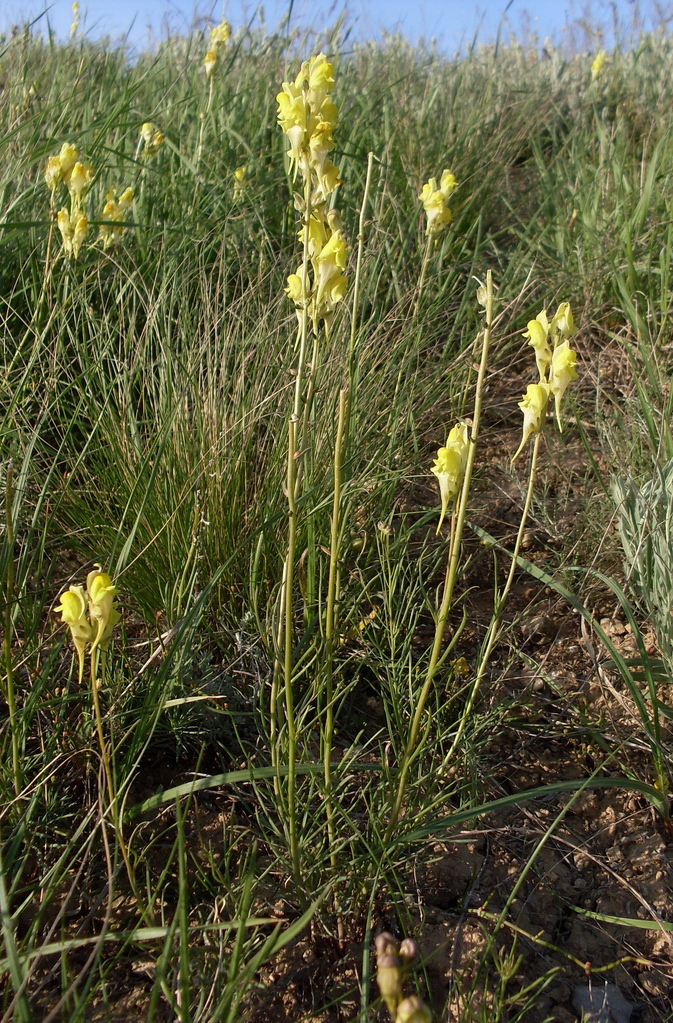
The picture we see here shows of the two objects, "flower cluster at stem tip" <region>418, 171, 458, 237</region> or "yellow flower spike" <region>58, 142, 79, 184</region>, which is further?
"flower cluster at stem tip" <region>418, 171, 458, 237</region>

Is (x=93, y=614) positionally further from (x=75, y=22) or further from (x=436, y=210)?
(x=75, y=22)

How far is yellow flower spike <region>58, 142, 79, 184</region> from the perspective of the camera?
1.85m

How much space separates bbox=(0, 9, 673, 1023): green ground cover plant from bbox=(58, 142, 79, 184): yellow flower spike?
10 mm

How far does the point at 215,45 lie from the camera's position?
2.83 meters

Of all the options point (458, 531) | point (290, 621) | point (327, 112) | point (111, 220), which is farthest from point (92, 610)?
point (111, 220)

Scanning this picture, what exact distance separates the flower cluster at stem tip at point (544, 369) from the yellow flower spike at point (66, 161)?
1358 mm

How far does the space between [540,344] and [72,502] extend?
1.11m

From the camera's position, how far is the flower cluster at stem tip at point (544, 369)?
1040 millimetres

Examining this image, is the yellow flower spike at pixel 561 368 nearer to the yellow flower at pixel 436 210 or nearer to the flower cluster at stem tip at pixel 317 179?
the flower cluster at stem tip at pixel 317 179

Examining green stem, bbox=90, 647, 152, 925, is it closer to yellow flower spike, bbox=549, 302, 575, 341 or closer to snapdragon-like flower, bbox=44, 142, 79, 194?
yellow flower spike, bbox=549, 302, 575, 341

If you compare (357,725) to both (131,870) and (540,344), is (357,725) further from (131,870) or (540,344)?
(540,344)

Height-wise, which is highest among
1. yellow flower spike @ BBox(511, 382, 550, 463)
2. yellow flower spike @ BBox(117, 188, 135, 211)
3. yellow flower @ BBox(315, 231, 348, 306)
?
yellow flower spike @ BBox(117, 188, 135, 211)

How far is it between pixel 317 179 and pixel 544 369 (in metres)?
0.45

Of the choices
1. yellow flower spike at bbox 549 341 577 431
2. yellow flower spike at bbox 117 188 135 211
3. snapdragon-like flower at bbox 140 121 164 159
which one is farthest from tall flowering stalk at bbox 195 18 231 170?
yellow flower spike at bbox 549 341 577 431
